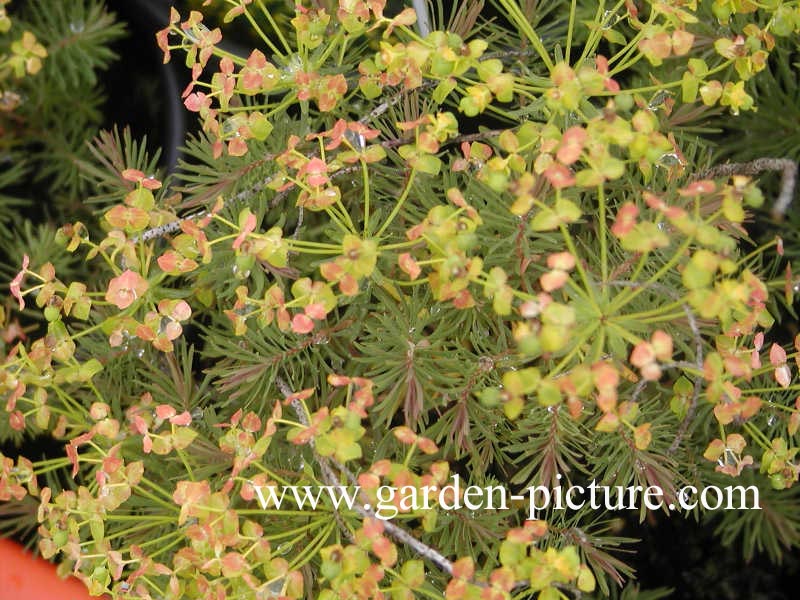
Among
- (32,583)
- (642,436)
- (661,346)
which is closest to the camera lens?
(661,346)

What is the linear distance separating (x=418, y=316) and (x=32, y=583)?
0.49 metres

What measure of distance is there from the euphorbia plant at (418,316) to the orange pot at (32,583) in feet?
0.13

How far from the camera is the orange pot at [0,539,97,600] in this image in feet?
2.65

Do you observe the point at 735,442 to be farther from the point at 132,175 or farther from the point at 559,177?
the point at 132,175

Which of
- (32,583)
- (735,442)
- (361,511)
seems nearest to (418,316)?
(361,511)

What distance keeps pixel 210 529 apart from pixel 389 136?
15.8 inches

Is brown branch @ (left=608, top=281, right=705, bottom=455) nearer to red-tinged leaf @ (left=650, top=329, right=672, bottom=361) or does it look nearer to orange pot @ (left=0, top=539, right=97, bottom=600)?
red-tinged leaf @ (left=650, top=329, right=672, bottom=361)

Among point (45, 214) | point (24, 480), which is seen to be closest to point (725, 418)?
point (24, 480)

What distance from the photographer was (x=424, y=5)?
2.66 ft

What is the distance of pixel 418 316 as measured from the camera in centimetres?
71

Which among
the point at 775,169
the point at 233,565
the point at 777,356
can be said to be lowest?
the point at 233,565

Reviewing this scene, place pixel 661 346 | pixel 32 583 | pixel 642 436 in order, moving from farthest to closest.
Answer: pixel 32 583 → pixel 642 436 → pixel 661 346

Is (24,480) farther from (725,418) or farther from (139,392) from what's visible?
(725,418)

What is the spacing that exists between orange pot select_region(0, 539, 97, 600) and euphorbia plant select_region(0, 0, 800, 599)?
0.13ft
